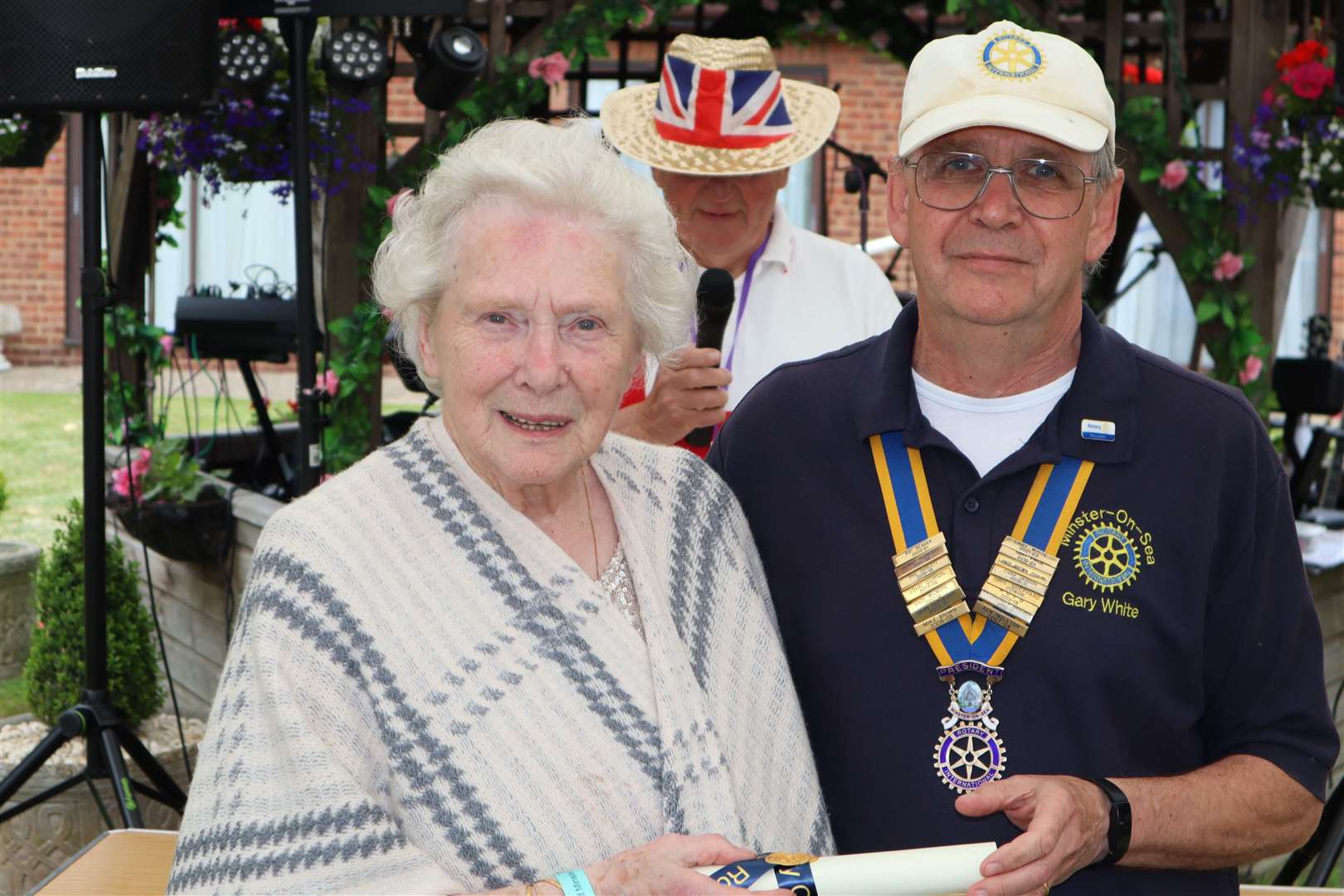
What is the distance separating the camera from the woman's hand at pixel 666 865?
1583 millimetres

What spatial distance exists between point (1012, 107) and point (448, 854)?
1176 millimetres

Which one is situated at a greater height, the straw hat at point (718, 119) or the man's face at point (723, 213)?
the straw hat at point (718, 119)

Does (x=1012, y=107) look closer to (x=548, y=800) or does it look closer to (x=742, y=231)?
(x=548, y=800)

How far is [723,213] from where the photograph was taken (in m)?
3.37

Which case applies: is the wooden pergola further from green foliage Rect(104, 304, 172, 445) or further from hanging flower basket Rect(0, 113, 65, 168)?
hanging flower basket Rect(0, 113, 65, 168)

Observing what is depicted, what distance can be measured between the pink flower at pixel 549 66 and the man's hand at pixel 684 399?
2.77 metres

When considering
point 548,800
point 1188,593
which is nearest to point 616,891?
point 548,800

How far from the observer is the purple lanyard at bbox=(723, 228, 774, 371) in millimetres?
3264

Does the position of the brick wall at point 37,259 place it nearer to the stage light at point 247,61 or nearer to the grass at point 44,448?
the grass at point 44,448

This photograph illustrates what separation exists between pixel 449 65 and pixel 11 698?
2779mm

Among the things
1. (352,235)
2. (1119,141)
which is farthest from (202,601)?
(1119,141)

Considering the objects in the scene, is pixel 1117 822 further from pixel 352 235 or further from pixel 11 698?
pixel 11 698

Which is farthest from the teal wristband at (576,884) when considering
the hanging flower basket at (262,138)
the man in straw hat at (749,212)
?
the hanging flower basket at (262,138)

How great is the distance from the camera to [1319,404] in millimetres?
7719
